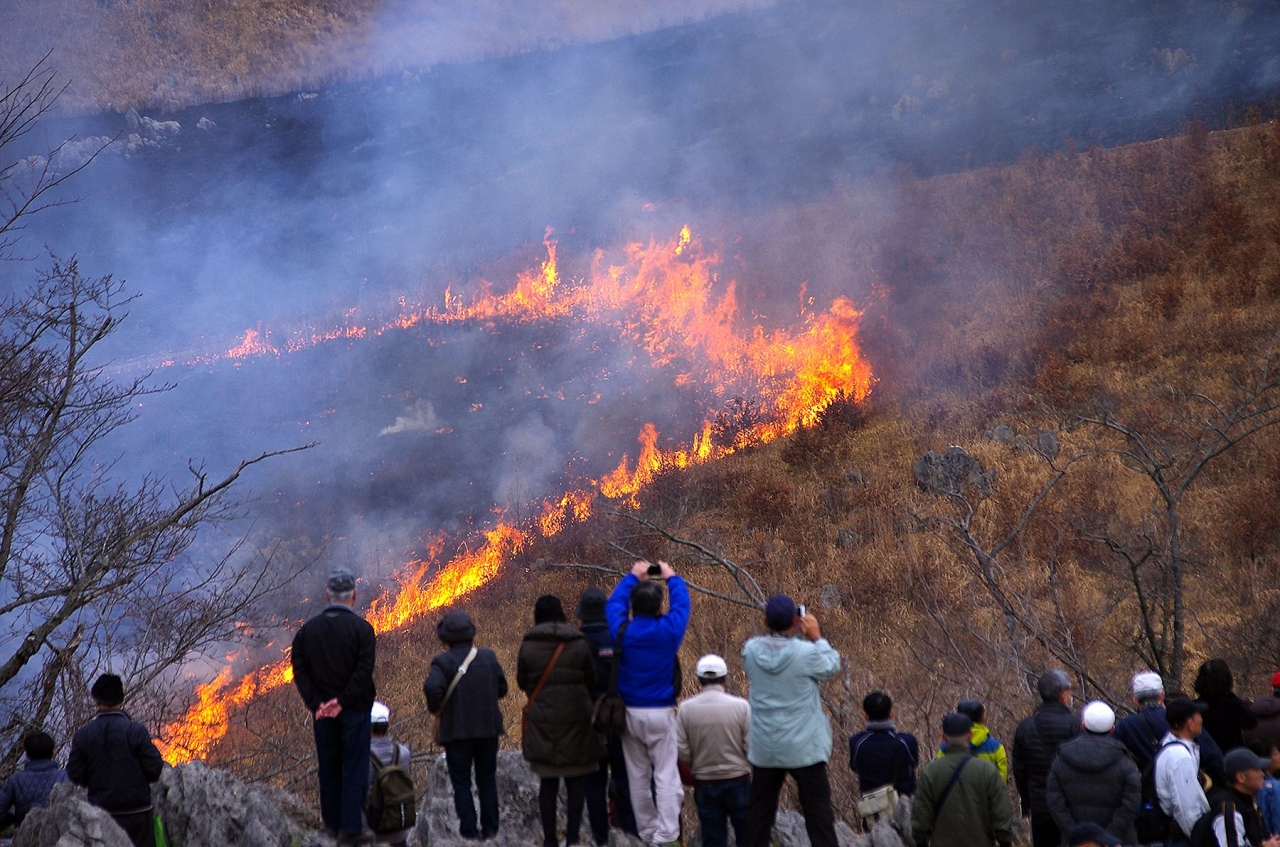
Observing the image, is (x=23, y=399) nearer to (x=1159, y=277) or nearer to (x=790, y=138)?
(x=1159, y=277)

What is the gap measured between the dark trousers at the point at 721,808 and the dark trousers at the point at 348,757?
1.87m

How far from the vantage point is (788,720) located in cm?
564

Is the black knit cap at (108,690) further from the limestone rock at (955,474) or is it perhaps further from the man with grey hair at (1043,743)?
the limestone rock at (955,474)

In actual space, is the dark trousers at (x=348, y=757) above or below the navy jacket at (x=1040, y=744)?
above

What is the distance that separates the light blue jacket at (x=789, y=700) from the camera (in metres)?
5.61

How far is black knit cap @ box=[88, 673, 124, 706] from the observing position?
606cm

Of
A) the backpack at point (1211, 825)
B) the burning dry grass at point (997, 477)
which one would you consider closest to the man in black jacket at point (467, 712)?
the backpack at point (1211, 825)

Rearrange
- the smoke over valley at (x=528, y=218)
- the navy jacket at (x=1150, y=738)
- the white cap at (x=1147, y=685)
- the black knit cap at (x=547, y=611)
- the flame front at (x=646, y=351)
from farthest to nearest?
the smoke over valley at (x=528, y=218), the flame front at (x=646, y=351), the black knit cap at (x=547, y=611), the white cap at (x=1147, y=685), the navy jacket at (x=1150, y=738)

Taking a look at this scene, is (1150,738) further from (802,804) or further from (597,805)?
(597,805)

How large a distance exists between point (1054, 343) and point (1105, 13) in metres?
15.9

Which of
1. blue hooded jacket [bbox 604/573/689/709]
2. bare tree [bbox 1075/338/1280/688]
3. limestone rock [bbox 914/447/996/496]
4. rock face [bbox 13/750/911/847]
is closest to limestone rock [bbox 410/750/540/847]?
rock face [bbox 13/750/911/847]

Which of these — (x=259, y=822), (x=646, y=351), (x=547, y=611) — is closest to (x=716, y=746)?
(x=547, y=611)

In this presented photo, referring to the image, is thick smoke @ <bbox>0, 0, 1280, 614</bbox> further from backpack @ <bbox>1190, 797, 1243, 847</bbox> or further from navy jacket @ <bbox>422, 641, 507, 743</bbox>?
backpack @ <bbox>1190, 797, 1243, 847</bbox>

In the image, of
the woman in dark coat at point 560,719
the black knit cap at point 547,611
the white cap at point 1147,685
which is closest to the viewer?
the white cap at point 1147,685
